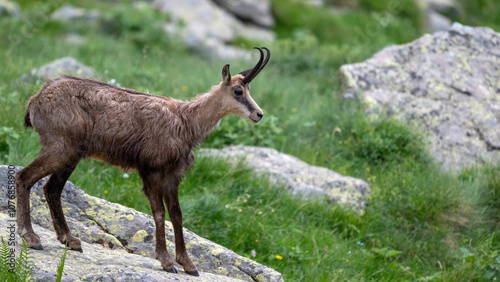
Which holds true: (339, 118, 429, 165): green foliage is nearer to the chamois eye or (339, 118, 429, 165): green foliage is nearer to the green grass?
the green grass

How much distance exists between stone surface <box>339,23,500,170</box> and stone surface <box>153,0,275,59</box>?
5.41 metres

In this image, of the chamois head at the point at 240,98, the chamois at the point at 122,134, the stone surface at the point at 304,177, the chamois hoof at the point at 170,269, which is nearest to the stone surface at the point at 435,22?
the stone surface at the point at 304,177

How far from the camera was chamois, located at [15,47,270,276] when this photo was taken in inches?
177

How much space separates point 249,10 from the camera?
62.1 feet

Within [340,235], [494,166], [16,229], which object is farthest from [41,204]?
[494,166]

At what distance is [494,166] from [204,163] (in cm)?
441

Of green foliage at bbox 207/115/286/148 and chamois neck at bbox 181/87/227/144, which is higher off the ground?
chamois neck at bbox 181/87/227/144

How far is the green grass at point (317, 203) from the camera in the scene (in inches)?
265

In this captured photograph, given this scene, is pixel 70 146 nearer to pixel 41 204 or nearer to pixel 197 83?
pixel 41 204

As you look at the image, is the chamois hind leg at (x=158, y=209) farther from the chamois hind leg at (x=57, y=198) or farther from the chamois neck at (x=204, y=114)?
the chamois hind leg at (x=57, y=198)

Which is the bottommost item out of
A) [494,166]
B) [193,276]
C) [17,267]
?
[494,166]

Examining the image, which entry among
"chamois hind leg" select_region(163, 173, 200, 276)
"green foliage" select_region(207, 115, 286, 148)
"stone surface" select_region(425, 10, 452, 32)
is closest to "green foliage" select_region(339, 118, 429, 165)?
"green foliage" select_region(207, 115, 286, 148)

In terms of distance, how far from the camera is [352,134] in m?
9.05

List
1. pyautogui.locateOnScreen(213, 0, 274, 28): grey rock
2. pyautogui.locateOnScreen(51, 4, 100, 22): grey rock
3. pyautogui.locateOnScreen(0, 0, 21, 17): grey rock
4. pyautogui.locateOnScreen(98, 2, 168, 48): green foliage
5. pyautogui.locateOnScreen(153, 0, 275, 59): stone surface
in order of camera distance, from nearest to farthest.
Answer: pyautogui.locateOnScreen(98, 2, 168, 48): green foliage, pyautogui.locateOnScreen(0, 0, 21, 17): grey rock, pyautogui.locateOnScreen(153, 0, 275, 59): stone surface, pyautogui.locateOnScreen(51, 4, 100, 22): grey rock, pyautogui.locateOnScreen(213, 0, 274, 28): grey rock
